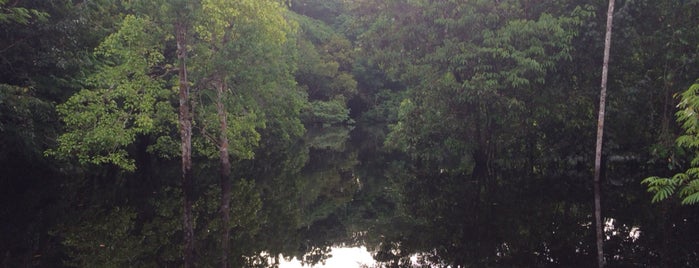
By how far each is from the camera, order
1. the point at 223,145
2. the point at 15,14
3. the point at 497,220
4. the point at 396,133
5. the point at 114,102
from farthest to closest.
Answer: the point at 396,133
the point at 223,145
the point at 114,102
the point at 15,14
the point at 497,220

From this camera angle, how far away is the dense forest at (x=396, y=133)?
1293 centimetres

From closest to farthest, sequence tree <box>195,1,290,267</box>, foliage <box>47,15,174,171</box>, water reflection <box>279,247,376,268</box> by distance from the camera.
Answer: water reflection <box>279,247,376,268</box>, foliage <box>47,15,174,171</box>, tree <box>195,1,290,267</box>

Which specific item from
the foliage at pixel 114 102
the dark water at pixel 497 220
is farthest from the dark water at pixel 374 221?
the foliage at pixel 114 102

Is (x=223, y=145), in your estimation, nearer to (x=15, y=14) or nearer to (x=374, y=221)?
(x=374, y=221)

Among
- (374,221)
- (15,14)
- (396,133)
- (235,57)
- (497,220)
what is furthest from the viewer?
(396,133)

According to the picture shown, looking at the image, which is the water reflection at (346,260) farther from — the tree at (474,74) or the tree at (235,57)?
the tree at (235,57)

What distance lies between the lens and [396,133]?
27.4 metres

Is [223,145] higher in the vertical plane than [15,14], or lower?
lower

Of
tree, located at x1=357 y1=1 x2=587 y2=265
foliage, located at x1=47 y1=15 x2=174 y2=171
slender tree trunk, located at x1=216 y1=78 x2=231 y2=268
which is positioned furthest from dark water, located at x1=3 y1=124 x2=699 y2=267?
foliage, located at x1=47 y1=15 x2=174 y2=171

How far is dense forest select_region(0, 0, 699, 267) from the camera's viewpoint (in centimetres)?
1293

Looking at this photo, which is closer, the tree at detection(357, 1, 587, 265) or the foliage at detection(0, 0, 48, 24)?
the foliage at detection(0, 0, 48, 24)

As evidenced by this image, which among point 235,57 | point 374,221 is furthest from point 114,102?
point 374,221

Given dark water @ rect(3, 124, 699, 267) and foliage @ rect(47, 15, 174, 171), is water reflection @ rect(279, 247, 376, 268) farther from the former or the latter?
foliage @ rect(47, 15, 174, 171)

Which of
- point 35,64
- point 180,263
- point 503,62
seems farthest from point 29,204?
point 503,62
